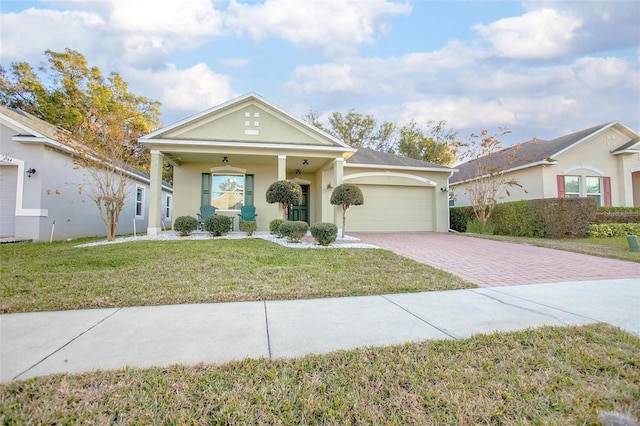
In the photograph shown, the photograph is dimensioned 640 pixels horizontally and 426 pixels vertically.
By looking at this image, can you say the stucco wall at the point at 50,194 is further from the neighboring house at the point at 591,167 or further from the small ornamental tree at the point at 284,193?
the neighboring house at the point at 591,167

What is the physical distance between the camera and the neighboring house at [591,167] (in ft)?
46.0

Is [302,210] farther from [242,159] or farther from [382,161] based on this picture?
[382,161]

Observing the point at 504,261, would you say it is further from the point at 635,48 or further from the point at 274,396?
the point at 635,48

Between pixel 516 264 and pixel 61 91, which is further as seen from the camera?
pixel 61 91

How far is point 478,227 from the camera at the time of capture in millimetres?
13438

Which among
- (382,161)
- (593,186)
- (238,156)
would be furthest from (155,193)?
(593,186)

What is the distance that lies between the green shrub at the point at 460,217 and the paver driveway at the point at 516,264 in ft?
19.6

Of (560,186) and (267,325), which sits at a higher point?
(560,186)

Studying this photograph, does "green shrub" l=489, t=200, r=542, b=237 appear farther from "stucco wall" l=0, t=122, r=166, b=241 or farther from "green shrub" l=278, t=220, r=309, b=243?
"stucco wall" l=0, t=122, r=166, b=241

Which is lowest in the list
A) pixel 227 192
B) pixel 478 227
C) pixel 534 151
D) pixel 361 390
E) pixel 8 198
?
pixel 361 390

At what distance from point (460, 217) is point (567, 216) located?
15.9 feet

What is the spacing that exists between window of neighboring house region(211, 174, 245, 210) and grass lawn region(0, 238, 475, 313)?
5.38 m

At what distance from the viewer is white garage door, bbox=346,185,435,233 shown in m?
13.9

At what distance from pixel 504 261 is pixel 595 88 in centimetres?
1064
